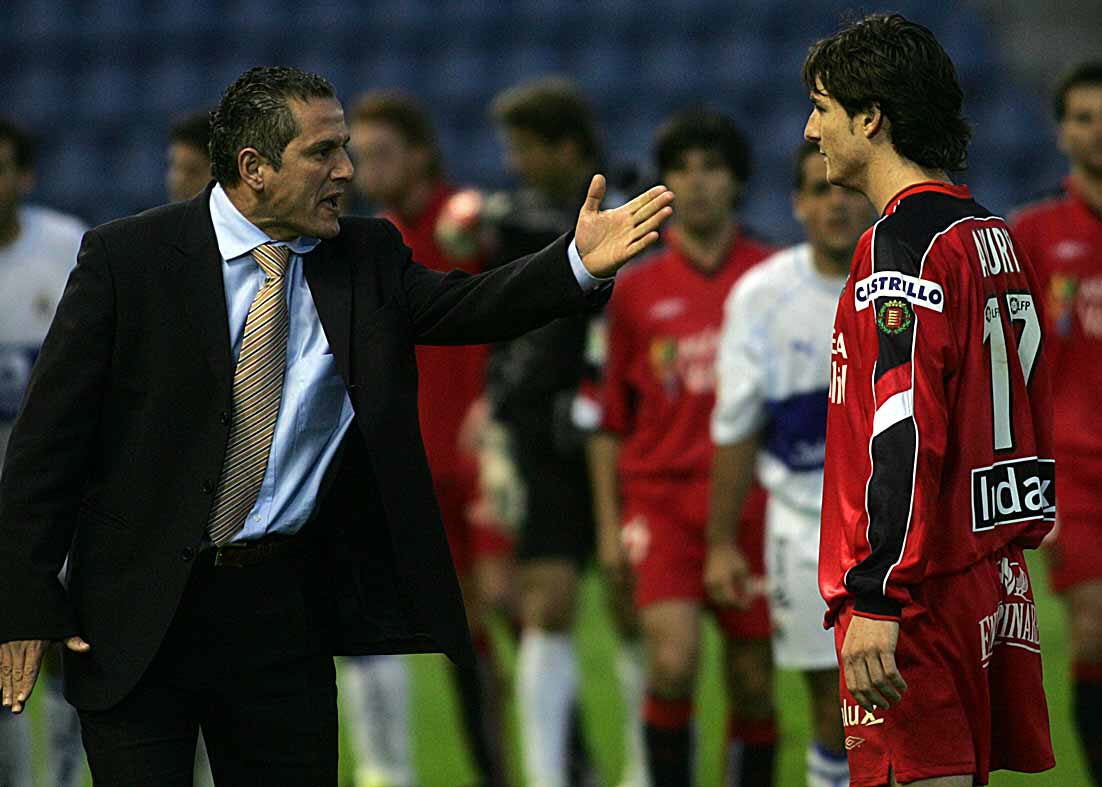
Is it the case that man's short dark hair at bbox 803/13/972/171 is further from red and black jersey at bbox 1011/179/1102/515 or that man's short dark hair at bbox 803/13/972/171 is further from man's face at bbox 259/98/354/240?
red and black jersey at bbox 1011/179/1102/515

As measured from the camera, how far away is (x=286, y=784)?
3.22m

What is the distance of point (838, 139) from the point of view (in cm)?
299

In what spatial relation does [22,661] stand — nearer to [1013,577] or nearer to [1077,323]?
[1013,577]

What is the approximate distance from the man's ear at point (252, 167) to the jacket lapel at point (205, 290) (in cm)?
12

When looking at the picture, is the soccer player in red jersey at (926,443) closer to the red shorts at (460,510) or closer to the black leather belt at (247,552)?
the black leather belt at (247,552)

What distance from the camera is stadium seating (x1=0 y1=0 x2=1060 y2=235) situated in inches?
527

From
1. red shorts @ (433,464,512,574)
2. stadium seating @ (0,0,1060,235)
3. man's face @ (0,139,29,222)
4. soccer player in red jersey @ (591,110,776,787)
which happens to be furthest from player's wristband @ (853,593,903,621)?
stadium seating @ (0,0,1060,235)

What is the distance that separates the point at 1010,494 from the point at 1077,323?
7.86 feet

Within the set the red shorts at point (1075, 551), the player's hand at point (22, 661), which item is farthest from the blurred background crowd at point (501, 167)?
the player's hand at point (22, 661)

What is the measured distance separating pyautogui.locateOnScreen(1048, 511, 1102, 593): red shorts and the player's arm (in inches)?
40.3

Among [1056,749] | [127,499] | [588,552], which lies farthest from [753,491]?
[127,499]

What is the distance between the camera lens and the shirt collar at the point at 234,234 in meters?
3.20

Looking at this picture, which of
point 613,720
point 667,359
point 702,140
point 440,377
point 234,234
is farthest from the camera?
point 613,720

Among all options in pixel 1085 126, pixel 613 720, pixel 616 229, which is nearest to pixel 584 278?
pixel 616 229
